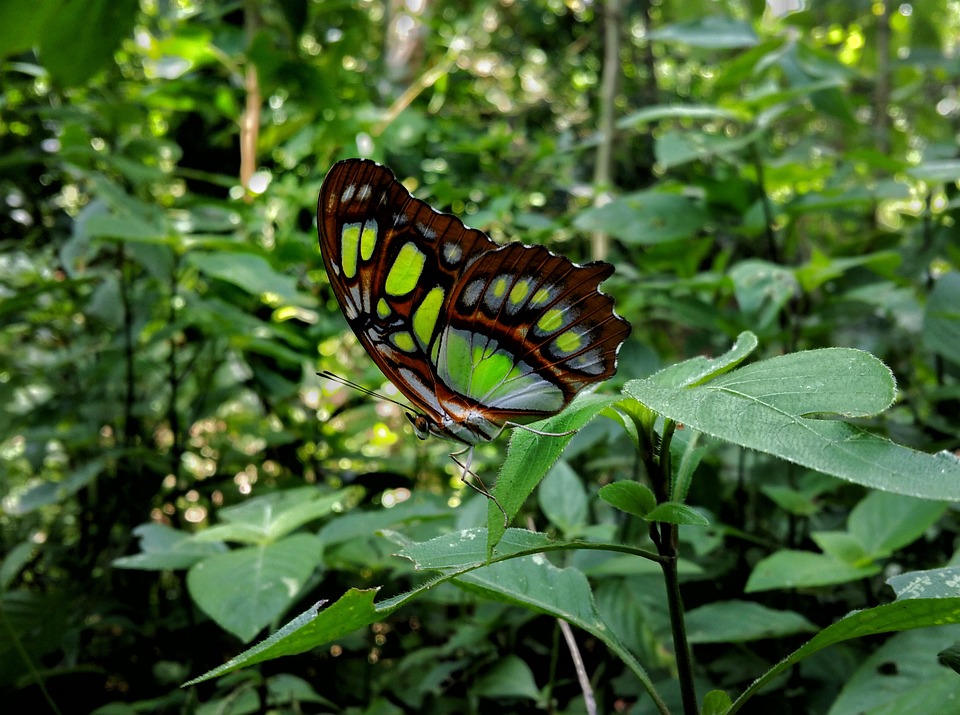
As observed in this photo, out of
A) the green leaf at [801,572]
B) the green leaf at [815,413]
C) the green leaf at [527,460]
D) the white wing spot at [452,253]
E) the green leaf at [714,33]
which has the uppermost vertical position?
the green leaf at [714,33]

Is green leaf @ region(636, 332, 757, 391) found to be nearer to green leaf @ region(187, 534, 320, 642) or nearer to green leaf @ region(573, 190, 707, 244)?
green leaf @ region(187, 534, 320, 642)

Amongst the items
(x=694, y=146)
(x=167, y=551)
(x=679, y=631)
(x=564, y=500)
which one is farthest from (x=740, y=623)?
(x=694, y=146)

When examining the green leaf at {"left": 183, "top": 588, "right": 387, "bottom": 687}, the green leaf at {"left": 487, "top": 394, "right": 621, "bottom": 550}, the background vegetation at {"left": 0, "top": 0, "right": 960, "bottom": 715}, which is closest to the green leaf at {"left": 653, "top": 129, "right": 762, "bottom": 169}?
the background vegetation at {"left": 0, "top": 0, "right": 960, "bottom": 715}

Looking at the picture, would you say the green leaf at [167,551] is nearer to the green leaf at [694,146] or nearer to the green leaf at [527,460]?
the green leaf at [527,460]

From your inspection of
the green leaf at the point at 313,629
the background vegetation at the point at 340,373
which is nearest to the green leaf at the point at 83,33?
the background vegetation at the point at 340,373

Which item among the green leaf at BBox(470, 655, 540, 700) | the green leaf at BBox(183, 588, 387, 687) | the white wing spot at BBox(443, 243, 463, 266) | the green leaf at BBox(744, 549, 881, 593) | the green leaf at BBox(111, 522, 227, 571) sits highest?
the white wing spot at BBox(443, 243, 463, 266)

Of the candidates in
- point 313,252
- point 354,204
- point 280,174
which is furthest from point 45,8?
point 280,174
